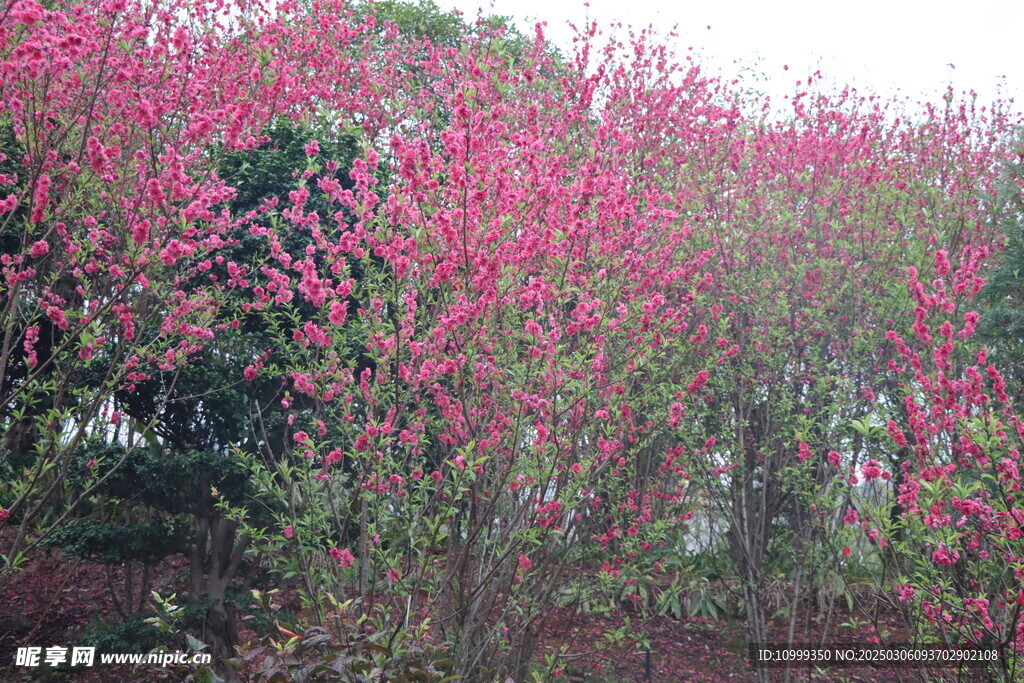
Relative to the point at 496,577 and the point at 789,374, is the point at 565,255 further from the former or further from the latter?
the point at 789,374

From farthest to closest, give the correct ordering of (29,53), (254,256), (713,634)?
(713,634) → (254,256) → (29,53)

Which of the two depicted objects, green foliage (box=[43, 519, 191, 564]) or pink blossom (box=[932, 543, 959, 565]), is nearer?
pink blossom (box=[932, 543, 959, 565])

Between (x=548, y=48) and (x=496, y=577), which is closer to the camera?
(x=496, y=577)

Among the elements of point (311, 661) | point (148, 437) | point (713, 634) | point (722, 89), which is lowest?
point (713, 634)

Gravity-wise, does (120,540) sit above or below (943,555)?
below

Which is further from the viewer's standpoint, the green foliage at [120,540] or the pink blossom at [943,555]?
the green foliage at [120,540]

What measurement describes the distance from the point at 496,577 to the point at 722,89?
7.75 metres

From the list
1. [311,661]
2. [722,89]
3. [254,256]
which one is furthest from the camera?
[722,89]

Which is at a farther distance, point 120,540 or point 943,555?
point 120,540

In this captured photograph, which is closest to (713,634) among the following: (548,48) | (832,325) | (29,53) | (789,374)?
(789,374)

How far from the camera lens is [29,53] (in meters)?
3.81

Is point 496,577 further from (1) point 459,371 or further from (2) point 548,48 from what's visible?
(2) point 548,48

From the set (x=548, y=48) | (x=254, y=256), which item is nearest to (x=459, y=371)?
(x=254, y=256)

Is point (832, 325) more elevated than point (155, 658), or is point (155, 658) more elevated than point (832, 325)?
point (832, 325)
